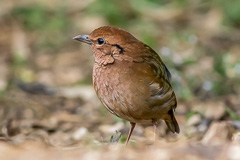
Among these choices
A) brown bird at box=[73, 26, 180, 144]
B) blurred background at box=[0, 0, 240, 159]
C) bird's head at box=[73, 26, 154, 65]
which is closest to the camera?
brown bird at box=[73, 26, 180, 144]

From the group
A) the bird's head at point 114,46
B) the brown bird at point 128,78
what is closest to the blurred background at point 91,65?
the brown bird at point 128,78

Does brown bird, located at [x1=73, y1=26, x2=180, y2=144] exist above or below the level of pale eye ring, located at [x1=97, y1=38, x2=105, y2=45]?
below

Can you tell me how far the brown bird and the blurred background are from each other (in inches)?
11.9

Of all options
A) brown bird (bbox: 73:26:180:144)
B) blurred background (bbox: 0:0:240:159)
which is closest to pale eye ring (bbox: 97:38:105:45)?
brown bird (bbox: 73:26:180:144)

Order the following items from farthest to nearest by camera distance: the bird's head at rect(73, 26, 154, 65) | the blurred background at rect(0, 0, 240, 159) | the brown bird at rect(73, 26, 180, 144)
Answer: the blurred background at rect(0, 0, 240, 159) < the bird's head at rect(73, 26, 154, 65) < the brown bird at rect(73, 26, 180, 144)

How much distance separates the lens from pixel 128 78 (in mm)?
5422

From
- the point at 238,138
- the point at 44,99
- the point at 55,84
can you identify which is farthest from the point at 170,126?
the point at 55,84

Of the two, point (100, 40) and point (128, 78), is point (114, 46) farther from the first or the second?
point (128, 78)

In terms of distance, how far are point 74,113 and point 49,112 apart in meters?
0.38

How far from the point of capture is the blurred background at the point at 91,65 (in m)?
6.78

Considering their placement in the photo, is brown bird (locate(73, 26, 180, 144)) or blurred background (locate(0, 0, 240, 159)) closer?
brown bird (locate(73, 26, 180, 144))

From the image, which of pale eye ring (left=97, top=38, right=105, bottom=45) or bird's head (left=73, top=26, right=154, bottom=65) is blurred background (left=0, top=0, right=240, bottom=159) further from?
pale eye ring (left=97, top=38, right=105, bottom=45)

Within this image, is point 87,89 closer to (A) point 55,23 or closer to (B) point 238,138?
(A) point 55,23

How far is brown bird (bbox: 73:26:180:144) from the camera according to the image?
540 centimetres
